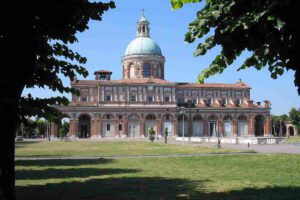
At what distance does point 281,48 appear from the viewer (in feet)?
22.7

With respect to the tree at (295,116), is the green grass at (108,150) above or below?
below

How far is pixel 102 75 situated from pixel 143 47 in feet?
35.0

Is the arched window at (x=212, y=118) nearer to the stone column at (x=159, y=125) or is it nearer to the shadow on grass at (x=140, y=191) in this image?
the stone column at (x=159, y=125)

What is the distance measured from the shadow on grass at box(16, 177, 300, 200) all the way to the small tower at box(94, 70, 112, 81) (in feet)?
256

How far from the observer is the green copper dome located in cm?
9225

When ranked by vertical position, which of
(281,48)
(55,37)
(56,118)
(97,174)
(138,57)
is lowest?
(97,174)

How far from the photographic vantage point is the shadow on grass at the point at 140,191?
10.6m

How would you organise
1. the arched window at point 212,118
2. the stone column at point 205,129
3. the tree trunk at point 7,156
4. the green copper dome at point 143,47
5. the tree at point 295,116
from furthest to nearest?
the green copper dome at point 143,47
the arched window at point 212,118
the stone column at point 205,129
the tree at point 295,116
the tree trunk at point 7,156

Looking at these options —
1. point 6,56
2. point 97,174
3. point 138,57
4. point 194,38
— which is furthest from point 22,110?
point 138,57

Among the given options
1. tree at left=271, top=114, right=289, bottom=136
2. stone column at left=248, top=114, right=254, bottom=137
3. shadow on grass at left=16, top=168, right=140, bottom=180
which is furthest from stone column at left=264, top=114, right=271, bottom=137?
shadow on grass at left=16, top=168, right=140, bottom=180

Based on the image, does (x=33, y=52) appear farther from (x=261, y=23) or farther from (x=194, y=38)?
(x=261, y=23)

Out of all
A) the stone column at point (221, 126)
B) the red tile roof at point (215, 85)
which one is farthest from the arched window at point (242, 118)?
the red tile roof at point (215, 85)

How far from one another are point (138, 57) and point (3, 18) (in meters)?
84.0

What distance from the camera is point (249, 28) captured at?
6.86 meters
